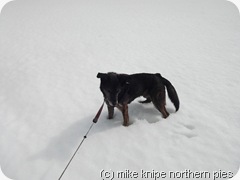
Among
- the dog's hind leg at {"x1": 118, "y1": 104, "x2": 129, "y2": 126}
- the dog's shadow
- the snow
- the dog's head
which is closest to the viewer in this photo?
the snow

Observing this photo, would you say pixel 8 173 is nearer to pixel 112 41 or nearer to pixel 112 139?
pixel 112 139

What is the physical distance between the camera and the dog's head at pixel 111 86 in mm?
4039

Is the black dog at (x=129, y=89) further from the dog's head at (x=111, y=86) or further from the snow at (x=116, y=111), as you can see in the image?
the snow at (x=116, y=111)

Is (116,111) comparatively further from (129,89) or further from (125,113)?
(129,89)

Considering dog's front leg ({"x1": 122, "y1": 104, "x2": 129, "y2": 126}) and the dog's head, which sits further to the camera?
dog's front leg ({"x1": 122, "y1": 104, "x2": 129, "y2": 126})

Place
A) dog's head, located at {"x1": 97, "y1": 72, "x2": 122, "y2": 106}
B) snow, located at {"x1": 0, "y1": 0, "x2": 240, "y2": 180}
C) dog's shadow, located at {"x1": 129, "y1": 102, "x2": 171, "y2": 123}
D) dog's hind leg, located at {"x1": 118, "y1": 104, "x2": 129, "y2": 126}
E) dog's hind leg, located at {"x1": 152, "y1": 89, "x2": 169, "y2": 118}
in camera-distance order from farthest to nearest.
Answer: dog's shadow, located at {"x1": 129, "y1": 102, "x2": 171, "y2": 123}, dog's hind leg, located at {"x1": 152, "y1": 89, "x2": 169, "y2": 118}, dog's hind leg, located at {"x1": 118, "y1": 104, "x2": 129, "y2": 126}, dog's head, located at {"x1": 97, "y1": 72, "x2": 122, "y2": 106}, snow, located at {"x1": 0, "y1": 0, "x2": 240, "y2": 180}

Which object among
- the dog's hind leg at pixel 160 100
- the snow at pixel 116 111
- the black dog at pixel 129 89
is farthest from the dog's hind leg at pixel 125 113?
the dog's hind leg at pixel 160 100

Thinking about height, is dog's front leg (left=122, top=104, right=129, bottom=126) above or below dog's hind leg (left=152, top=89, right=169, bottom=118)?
below

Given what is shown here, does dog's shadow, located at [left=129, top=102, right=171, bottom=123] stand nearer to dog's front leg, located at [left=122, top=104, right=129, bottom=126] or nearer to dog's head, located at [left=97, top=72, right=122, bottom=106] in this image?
dog's front leg, located at [left=122, top=104, right=129, bottom=126]

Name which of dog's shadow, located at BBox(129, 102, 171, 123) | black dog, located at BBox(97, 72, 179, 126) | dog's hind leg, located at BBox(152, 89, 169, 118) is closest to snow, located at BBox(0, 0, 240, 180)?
dog's shadow, located at BBox(129, 102, 171, 123)

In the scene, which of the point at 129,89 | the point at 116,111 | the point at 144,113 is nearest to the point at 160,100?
the point at 144,113

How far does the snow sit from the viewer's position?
386cm

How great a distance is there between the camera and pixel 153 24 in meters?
13.7

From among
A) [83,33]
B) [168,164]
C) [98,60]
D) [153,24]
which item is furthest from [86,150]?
[153,24]
